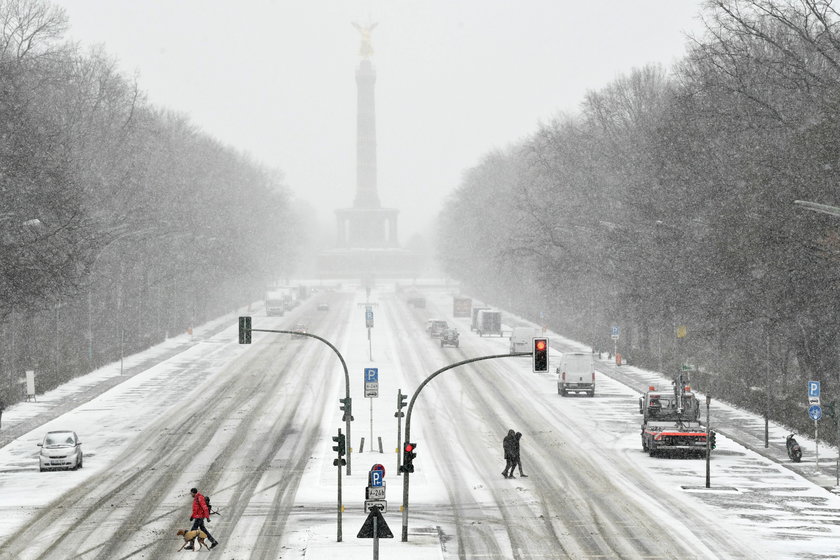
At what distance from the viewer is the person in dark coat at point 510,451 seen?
3847cm

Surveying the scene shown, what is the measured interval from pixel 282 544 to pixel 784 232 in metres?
23.7

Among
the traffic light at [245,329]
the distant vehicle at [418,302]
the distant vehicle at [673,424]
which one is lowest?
the distant vehicle at [673,424]

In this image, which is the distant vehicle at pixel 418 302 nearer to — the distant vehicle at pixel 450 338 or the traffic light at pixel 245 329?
the distant vehicle at pixel 450 338

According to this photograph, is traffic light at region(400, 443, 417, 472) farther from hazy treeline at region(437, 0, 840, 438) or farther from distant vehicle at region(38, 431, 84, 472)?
hazy treeline at region(437, 0, 840, 438)

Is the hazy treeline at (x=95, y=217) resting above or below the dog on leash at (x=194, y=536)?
above

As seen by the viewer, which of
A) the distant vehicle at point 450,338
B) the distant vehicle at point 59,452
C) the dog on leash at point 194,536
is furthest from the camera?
the distant vehicle at point 450,338

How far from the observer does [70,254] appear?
5069 cm

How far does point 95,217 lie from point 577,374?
29642mm

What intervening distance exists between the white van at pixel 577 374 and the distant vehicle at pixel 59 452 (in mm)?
26212

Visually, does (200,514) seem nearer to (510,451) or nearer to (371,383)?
(510,451)

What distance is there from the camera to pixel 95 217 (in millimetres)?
72375

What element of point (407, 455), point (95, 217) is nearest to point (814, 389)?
point (407, 455)

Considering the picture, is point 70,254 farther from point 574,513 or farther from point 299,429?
point 574,513

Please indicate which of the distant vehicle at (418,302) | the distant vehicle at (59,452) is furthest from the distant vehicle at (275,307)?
the distant vehicle at (59,452)
